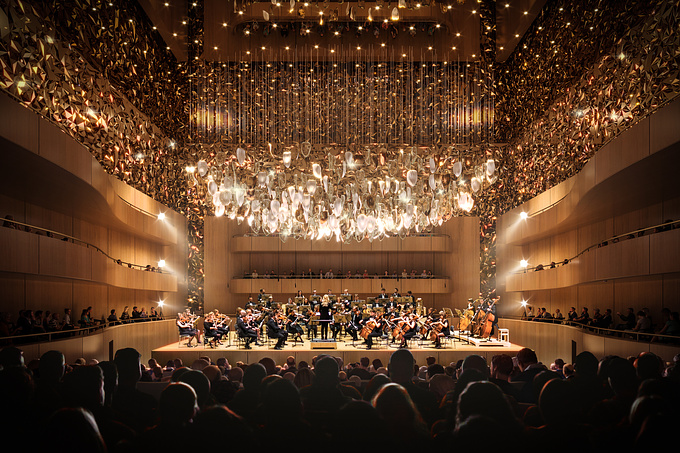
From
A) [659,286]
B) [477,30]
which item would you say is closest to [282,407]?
[659,286]

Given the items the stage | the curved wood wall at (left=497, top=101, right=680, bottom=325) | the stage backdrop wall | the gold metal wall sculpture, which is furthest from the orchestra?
the gold metal wall sculpture

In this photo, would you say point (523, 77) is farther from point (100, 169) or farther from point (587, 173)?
point (100, 169)

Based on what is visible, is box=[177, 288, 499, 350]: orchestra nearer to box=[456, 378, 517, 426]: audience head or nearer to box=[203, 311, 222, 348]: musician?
box=[203, 311, 222, 348]: musician

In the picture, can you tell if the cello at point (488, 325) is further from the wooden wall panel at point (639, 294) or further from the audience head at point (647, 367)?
the audience head at point (647, 367)

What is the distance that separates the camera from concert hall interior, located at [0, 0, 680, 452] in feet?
10.6

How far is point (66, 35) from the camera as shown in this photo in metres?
13.1

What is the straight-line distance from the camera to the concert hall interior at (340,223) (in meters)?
3.23

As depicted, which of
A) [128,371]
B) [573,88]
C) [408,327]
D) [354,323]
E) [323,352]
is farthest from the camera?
[354,323]

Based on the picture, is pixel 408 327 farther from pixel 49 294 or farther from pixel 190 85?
pixel 190 85

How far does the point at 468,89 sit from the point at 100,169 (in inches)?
565

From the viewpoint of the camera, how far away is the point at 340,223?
18.5 metres

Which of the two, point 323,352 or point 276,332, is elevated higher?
point 276,332

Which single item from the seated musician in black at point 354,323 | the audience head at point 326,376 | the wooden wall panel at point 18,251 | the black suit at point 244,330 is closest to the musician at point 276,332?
the black suit at point 244,330

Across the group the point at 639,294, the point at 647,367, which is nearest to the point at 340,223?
the point at 639,294
